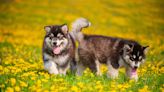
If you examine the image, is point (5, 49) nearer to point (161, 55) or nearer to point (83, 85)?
point (161, 55)

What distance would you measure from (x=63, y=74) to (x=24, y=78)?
167cm

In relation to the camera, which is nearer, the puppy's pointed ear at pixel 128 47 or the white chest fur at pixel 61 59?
the puppy's pointed ear at pixel 128 47

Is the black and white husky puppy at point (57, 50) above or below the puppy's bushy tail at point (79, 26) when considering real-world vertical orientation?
below

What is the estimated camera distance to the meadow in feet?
38.4

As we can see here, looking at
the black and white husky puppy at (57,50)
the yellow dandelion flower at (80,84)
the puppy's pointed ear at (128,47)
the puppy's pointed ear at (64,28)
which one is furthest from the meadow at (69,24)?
the puppy's pointed ear at (64,28)

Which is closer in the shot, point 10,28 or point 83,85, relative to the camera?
point 83,85

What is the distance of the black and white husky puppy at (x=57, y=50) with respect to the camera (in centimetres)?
1362

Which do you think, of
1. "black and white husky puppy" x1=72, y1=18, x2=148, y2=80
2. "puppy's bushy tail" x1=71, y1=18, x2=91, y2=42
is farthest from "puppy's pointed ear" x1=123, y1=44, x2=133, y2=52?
"puppy's bushy tail" x1=71, y1=18, x2=91, y2=42

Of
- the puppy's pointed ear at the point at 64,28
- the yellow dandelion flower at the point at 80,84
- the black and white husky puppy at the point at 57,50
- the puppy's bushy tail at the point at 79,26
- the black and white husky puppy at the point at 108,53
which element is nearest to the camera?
the yellow dandelion flower at the point at 80,84

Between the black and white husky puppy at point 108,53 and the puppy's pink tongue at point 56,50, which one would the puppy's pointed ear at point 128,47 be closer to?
the black and white husky puppy at point 108,53

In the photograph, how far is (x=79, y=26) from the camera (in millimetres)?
14922

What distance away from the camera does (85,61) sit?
14.6 metres

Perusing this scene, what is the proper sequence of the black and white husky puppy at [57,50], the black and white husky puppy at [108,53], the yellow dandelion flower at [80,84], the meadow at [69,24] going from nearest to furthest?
the yellow dandelion flower at [80,84] < the meadow at [69,24] < the black and white husky puppy at [108,53] < the black and white husky puppy at [57,50]

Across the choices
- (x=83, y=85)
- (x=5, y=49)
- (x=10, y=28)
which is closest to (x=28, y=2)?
(x=10, y=28)
